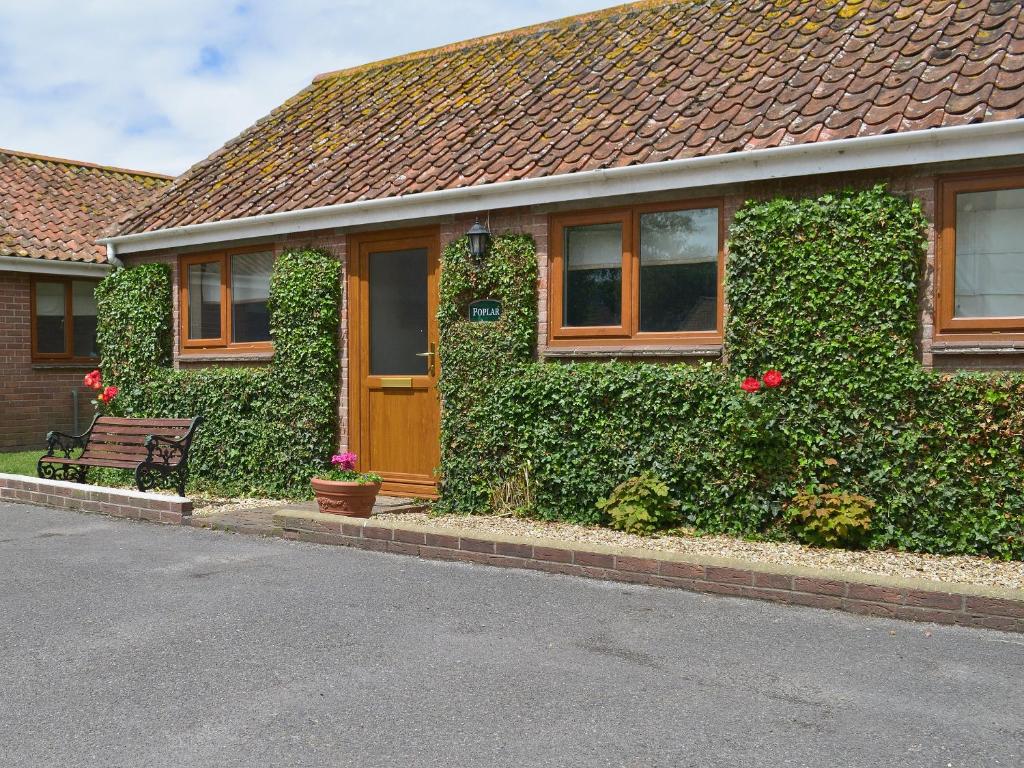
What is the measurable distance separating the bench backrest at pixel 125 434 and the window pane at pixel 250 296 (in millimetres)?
1383

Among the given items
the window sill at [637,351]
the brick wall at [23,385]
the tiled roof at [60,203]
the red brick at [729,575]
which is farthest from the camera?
the tiled roof at [60,203]

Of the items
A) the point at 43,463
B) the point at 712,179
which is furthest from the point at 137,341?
the point at 712,179

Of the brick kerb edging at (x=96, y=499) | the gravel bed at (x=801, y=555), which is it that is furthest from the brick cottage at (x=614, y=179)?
the brick kerb edging at (x=96, y=499)

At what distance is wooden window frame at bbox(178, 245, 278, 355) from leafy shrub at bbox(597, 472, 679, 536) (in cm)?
480

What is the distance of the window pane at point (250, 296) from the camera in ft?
37.1

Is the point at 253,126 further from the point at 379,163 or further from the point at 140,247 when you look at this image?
the point at 379,163

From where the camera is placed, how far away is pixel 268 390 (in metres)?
10.9

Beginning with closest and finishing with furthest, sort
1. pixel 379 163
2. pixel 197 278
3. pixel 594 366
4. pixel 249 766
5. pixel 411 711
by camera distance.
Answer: pixel 249 766 → pixel 411 711 → pixel 594 366 → pixel 379 163 → pixel 197 278

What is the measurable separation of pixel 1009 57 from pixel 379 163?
6.07 metres

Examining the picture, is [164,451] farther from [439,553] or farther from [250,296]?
[439,553]

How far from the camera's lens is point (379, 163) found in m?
10.7

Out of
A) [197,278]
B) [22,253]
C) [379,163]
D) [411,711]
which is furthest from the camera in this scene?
[22,253]

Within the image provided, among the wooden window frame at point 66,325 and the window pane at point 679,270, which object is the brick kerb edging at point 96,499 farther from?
the wooden window frame at point 66,325

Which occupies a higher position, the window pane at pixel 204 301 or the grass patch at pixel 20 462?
the window pane at pixel 204 301
